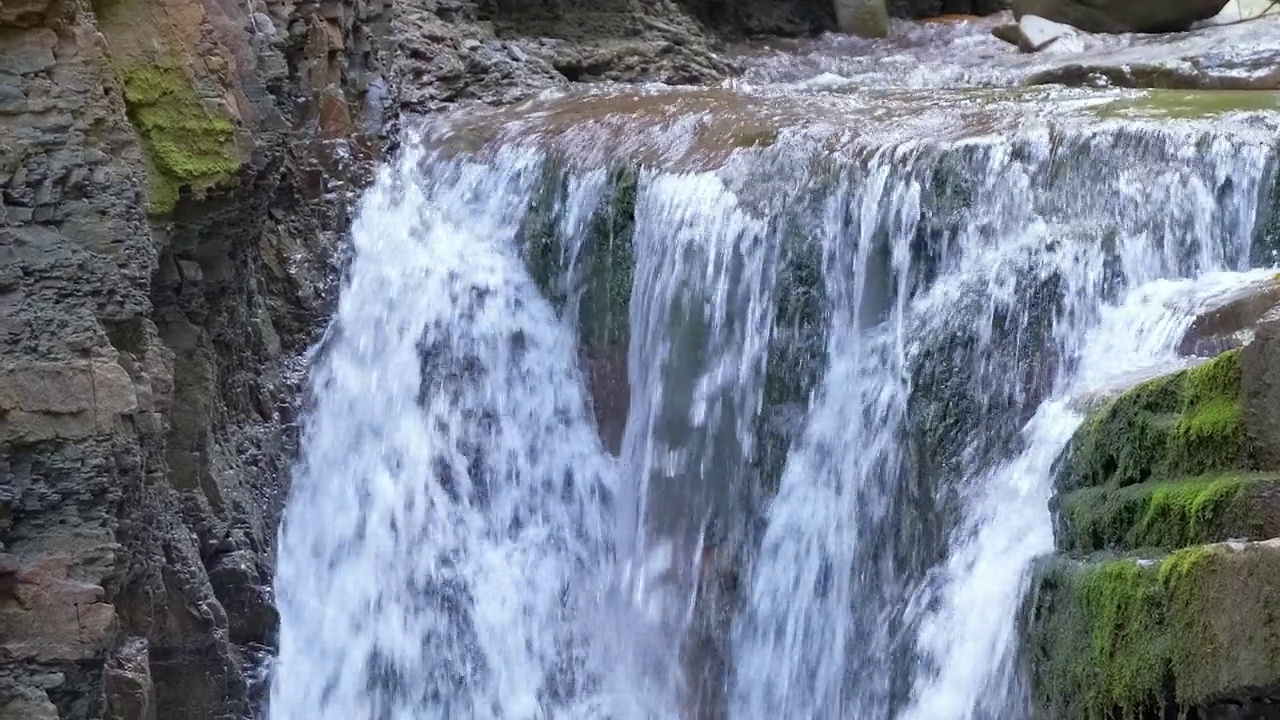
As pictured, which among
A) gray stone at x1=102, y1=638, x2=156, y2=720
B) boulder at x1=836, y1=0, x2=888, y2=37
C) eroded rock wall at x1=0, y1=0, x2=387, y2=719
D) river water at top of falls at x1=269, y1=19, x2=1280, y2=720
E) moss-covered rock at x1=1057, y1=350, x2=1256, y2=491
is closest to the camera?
moss-covered rock at x1=1057, y1=350, x2=1256, y2=491

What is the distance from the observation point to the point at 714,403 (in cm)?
767

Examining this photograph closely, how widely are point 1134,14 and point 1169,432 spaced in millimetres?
7779

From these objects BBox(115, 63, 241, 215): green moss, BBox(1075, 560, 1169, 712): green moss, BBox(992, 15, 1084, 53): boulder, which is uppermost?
BBox(992, 15, 1084, 53): boulder

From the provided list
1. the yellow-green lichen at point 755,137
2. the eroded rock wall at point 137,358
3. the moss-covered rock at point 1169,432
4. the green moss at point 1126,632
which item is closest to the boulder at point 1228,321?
the moss-covered rock at point 1169,432

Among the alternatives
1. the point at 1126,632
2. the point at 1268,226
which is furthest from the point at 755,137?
the point at 1126,632

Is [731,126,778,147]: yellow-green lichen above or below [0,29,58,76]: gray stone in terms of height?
below

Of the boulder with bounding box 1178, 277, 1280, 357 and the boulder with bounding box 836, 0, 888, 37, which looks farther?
the boulder with bounding box 836, 0, 888, 37

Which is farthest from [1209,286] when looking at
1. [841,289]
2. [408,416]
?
[408,416]

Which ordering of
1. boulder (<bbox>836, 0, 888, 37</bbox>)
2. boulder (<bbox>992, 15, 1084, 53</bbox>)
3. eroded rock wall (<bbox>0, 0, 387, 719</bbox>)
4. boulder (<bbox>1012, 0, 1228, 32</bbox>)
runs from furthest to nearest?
boulder (<bbox>836, 0, 888, 37</bbox>)
boulder (<bbox>1012, 0, 1228, 32</bbox>)
boulder (<bbox>992, 15, 1084, 53</bbox>)
eroded rock wall (<bbox>0, 0, 387, 719</bbox>)

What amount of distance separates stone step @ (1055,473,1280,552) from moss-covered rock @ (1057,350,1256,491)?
7 cm

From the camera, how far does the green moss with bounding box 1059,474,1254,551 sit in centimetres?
427

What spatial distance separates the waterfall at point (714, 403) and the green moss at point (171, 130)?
2.23 meters

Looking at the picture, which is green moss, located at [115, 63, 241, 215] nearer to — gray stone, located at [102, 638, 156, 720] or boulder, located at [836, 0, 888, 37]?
gray stone, located at [102, 638, 156, 720]

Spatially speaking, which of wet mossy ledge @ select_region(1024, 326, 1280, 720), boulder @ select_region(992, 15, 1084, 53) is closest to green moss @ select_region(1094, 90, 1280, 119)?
boulder @ select_region(992, 15, 1084, 53)
